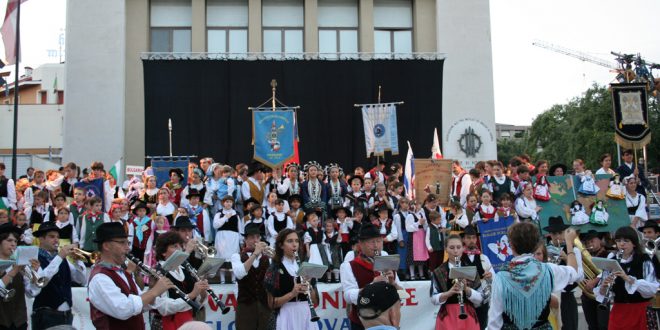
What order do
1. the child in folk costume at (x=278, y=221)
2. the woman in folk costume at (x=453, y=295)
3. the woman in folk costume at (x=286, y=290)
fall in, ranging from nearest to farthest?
the woman in folk costume at (x=453, y=295) → the woman in folk costume at (x=286, y=290) → the child in folk costume at (x=278, y=221)

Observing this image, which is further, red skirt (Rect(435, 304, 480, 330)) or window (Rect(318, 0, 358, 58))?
window (Rect(318, 0, 358, 58))

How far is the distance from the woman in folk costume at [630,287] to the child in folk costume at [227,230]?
7166 millimetres

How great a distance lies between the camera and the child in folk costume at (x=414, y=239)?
1436 centimetres

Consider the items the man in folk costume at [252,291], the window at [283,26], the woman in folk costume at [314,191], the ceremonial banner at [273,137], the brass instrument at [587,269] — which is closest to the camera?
the man in folk costume at [252,291]

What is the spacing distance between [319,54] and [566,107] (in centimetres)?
4214

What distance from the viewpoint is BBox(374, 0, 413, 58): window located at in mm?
28016

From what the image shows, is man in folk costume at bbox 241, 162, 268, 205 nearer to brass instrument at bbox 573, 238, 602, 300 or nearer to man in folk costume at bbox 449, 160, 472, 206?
man in folk costume at bbox 449, 160, 472, 206

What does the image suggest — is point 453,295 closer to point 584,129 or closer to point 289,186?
point 289,186

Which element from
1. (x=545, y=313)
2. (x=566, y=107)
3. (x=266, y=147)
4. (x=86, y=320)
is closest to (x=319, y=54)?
(x=266, y=147)

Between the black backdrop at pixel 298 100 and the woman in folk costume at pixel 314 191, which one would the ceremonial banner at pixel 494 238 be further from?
the black backdrop at pixel 298 100

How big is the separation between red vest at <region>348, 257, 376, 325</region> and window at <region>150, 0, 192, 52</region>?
66.2 ft

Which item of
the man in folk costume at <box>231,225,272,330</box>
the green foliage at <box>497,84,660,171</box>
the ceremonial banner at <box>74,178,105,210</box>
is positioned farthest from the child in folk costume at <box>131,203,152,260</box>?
the green foliage at <box>497,84,660,171</box>

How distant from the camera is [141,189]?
16203 millimetres

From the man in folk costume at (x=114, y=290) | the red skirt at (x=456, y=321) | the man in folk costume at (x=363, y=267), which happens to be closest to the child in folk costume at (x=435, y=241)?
the red skirt at (x=456, y=321)
